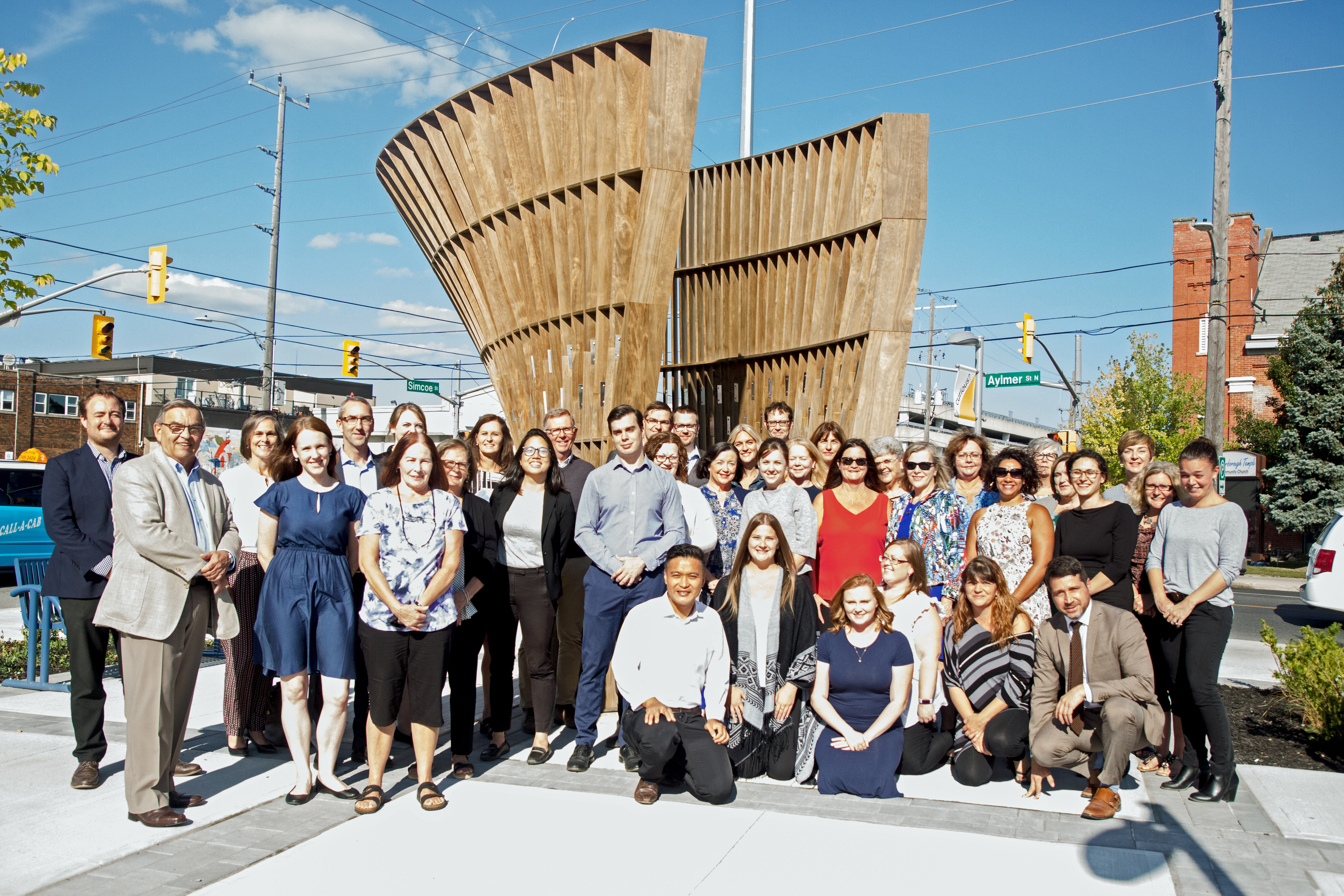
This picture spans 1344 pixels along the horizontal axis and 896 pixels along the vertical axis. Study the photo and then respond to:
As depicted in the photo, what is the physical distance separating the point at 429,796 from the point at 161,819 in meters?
1.20

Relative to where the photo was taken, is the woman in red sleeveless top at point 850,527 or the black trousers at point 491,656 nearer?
the black trousers at point 491,656

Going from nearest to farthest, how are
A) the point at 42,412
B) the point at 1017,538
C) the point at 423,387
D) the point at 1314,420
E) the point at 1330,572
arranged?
the point at 1017,538, the point at 1330,572, the point at 1314,420, the point at 423,387, the point at 42,412

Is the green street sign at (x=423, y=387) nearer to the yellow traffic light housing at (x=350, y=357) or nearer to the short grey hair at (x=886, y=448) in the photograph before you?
the yellow traffic light housing at (x=350, y=357)

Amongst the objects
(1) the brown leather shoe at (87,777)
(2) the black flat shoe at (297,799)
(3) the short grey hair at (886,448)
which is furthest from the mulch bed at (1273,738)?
(1) the brown leather shoe at (87,777)

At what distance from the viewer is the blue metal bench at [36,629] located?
7066 millimetres

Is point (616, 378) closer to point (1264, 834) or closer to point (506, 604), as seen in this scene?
point (506, 604)

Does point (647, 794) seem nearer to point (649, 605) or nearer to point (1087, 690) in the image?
point (649, 605)

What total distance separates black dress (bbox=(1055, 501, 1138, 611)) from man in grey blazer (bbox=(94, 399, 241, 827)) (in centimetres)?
474

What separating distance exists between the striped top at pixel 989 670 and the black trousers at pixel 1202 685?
2.55ft

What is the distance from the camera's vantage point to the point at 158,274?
20.2m

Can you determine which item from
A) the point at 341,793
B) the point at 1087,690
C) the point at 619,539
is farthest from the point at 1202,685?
the point at 341,793

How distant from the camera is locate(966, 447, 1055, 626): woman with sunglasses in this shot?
5742 mm

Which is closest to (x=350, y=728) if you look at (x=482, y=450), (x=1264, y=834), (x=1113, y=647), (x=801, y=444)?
(x=482, y=450)

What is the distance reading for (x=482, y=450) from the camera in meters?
5.95
